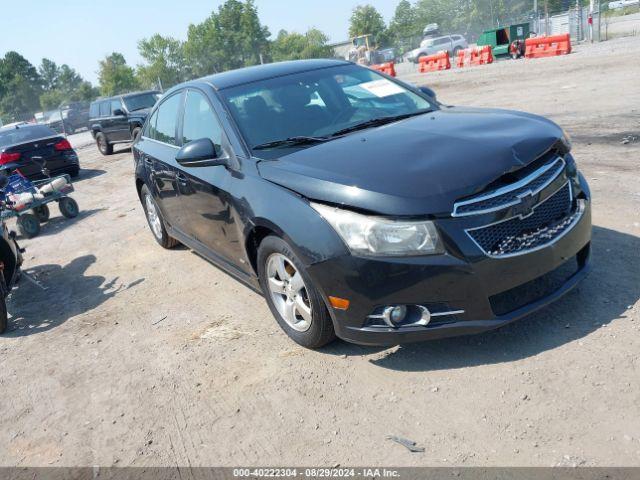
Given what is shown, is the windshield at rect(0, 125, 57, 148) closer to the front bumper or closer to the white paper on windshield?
the white paper on windshield

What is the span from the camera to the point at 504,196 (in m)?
3.11

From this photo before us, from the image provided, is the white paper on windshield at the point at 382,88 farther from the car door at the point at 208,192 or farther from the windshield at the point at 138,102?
the windshield at the point at 138,102

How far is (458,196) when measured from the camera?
301 cm

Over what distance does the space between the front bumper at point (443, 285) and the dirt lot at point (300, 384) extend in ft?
1.05

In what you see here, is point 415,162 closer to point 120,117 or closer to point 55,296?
point 55,296

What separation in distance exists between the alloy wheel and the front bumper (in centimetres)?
33

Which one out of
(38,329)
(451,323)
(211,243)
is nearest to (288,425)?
(451,323)

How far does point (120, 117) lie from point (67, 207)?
26.2ft

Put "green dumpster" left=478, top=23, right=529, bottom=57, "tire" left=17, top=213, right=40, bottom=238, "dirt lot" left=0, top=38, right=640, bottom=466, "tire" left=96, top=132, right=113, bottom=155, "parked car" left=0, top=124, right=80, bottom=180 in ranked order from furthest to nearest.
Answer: "green dumpster" left=478, top=23, right=529, bottom=57 → "tire" left=96, top=132, right=113, bottom=155 → "parked car" left=0, top=124, right=80, bottom=180 → "tire" left=17, top=213, right=40, bottom=238 → "dirt lot" left=0, top=38, right=640, bottom=466

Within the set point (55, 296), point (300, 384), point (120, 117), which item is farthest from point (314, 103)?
point (120, 117)

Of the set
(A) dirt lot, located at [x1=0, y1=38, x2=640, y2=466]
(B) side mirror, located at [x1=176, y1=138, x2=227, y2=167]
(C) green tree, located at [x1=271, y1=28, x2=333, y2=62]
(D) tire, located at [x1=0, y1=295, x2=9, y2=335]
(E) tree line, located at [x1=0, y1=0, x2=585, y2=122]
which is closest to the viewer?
(A) dirt lot, located at [x1=0, y1=38, x2=640, y2=466]

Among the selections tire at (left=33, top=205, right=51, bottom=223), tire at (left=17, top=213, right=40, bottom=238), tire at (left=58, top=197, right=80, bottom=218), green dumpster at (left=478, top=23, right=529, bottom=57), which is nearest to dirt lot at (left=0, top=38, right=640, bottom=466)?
tire at (left=17, top=213, right=40, bottom=238)

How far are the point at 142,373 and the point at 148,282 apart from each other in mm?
1980

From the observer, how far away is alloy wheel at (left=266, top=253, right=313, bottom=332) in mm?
3625
